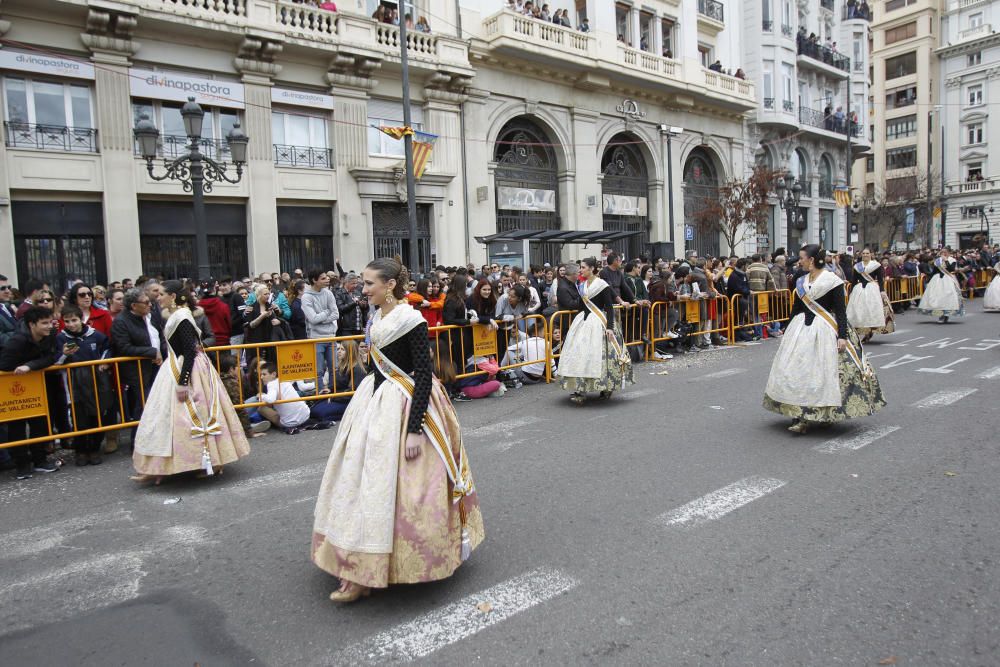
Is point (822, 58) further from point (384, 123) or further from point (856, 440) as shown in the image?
point (856, 440)

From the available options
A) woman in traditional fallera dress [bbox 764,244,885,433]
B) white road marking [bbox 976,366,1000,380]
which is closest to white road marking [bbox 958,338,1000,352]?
white road marking [bbox 976,366,1000,380]

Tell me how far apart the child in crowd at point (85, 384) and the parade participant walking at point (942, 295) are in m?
17.4

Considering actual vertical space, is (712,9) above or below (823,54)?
above

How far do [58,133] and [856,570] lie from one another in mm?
17432

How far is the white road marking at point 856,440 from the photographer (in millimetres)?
6438

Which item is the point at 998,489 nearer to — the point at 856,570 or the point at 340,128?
the point at 856,570

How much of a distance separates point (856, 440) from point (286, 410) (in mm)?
6087

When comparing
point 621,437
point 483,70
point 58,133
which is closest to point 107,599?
point 621,437

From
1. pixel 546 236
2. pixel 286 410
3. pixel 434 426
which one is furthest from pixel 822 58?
pixel 434 426

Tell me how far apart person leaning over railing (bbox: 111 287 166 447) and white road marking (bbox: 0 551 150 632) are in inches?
124

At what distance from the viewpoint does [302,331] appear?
405 inches

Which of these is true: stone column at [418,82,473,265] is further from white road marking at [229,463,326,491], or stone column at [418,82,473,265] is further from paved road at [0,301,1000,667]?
white road marking at [229,463,326,491]

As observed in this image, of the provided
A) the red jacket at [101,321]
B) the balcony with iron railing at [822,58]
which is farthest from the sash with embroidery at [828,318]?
the balcony with iron railing at [822,58]

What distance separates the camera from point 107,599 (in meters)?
3.90
